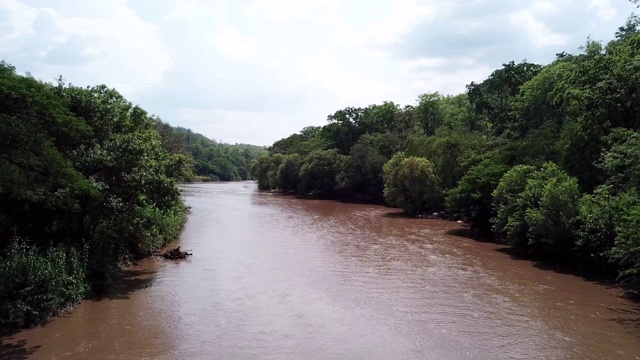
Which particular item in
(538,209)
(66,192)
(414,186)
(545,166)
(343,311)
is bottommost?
(343,311)

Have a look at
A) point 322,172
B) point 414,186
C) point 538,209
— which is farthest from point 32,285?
point 322,172

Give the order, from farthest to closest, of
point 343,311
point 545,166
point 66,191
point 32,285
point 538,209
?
1. point 545,166
2. point 538,209
3. point 343,311
4. point 66,191
5. point 32,285

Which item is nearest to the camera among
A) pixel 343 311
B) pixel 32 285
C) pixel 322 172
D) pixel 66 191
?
pixel 32 285

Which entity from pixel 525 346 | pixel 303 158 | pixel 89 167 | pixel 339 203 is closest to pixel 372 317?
pixel 525 346

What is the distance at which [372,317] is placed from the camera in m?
15.7

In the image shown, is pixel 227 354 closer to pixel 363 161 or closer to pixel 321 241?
pixel 321 241

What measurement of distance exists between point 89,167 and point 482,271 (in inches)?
684

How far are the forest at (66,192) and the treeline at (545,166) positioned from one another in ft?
56.4

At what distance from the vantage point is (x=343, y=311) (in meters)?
16.3

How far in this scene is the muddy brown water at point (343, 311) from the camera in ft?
42.2

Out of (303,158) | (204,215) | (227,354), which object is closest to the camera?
(227,354)

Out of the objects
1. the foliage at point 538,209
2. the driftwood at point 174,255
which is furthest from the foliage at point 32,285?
the foliage at point 538,209

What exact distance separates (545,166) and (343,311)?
16412 mm

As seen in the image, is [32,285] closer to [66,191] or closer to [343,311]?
[66,191]
